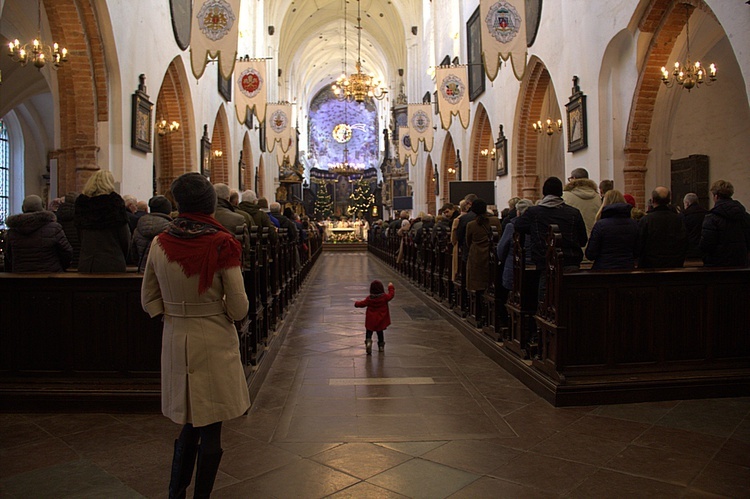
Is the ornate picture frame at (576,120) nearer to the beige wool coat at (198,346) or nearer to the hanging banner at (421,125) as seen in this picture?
the hanging banner at (421,125)

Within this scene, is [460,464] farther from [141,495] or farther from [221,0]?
[221,0]

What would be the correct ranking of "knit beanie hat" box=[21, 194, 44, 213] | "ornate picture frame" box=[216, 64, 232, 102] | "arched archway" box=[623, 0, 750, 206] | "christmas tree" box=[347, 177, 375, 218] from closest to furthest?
"knit beanie hat" box=[21, 194, 44, 213] → "arched archway" box=[623, 0, 750, 206] → "ornate picture frame" box=[216, 64, 232, 102] → "christmas tree" box=[347, 177, 375, 218]

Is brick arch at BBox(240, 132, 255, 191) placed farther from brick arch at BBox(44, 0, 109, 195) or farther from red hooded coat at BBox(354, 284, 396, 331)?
red hooded coat at BBox(354, 284, 396, 331)

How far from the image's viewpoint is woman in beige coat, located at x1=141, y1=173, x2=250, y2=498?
102 inches

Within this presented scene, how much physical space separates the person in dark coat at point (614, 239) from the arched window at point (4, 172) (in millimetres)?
20265

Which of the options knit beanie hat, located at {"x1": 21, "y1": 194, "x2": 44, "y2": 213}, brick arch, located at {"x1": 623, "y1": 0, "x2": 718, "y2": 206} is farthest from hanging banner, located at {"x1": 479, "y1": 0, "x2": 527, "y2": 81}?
knit beanie hat, located at {"x1": 21, "y1": 194, "x2": 44, "y2": 213}

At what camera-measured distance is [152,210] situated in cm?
516

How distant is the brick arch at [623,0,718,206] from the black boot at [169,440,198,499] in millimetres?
9298

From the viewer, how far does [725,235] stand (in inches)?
211

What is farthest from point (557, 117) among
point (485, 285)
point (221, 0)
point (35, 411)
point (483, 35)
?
point (35, 411)

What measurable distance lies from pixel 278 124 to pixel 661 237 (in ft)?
58.1

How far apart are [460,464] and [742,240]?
369 centimetres

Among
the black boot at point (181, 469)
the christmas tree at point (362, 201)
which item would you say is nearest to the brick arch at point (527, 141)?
the black boot at point (181, 469)

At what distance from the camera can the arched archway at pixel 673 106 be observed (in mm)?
9688
